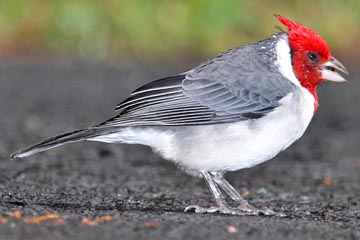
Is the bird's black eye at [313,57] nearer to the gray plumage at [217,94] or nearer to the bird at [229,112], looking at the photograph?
the bird at [229,112]

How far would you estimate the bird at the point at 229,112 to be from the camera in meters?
6.66

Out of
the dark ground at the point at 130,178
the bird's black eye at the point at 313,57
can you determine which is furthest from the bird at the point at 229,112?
the dark ground at the point at 130,178

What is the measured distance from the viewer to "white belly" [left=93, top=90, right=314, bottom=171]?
6.62m

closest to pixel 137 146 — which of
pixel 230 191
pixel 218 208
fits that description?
pixel 230 191

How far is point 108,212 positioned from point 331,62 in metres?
2.06

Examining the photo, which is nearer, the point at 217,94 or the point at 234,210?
the point at 234,210

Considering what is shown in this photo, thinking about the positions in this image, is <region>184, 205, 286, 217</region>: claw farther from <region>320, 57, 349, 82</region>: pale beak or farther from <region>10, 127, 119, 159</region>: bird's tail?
<region>320, 57, 349, 82</region>: pale beak

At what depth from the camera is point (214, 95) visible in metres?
6.95

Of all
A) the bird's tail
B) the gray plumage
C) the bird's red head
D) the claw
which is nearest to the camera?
the bird's tail

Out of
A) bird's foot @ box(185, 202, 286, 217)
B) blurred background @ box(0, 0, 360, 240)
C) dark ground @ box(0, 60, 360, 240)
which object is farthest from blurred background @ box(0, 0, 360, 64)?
bird's foot @ box(185, 202, 286, 217)

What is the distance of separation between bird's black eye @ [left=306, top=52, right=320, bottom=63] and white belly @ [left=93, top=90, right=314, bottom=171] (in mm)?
255

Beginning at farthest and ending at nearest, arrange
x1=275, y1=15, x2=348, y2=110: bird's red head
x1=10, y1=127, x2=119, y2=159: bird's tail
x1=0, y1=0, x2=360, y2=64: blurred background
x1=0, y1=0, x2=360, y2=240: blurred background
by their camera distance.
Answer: x1=0, y1=0, x2=360, y2=64: blurred background
x1=275, y1=15, x2=348, y2=110: bird's red head
x1=10, y1=127, x2=119, y2=159: bird's tail
x1=0, y1=0, x2=360, y2=240: blurred background

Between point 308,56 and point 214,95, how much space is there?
759 millimetres

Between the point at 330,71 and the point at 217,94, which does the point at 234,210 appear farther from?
the point at 330,71
